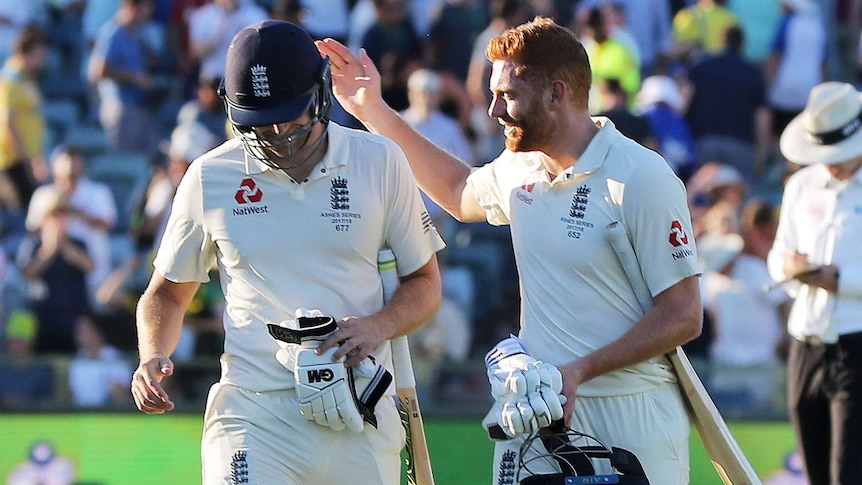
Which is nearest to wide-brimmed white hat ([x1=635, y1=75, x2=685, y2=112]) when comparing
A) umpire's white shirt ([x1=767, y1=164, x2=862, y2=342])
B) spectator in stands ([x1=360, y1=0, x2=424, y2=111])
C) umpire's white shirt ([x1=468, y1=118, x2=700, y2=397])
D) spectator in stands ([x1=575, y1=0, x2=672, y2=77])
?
spectator in stands ([x1=575, y1=0, x2=672, y2=77])

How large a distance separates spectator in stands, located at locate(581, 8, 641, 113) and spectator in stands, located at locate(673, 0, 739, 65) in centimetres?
91

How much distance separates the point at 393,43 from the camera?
13.2 m

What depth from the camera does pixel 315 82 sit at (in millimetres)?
5047

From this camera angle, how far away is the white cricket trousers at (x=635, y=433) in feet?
16.5

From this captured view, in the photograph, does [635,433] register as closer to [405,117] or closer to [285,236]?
[285,236]

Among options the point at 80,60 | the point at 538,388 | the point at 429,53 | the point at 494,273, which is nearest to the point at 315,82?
the point at 538,388

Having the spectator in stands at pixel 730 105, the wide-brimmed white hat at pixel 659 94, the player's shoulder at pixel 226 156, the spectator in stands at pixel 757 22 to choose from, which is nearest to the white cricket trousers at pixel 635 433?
A: the player's shoulder at pixel 226 156

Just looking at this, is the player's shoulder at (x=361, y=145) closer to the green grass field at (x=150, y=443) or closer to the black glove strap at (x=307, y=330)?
the black glove strap at (x=307, y=330)

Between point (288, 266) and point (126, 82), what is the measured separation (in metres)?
9.17

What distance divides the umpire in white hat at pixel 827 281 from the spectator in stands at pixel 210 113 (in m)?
5.87

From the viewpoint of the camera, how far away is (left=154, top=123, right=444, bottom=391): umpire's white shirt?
510 cm

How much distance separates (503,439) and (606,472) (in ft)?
1.14

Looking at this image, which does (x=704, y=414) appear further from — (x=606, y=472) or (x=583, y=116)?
(x=583, y=116)

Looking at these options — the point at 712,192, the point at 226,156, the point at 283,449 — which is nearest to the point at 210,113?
the point at 712,192
